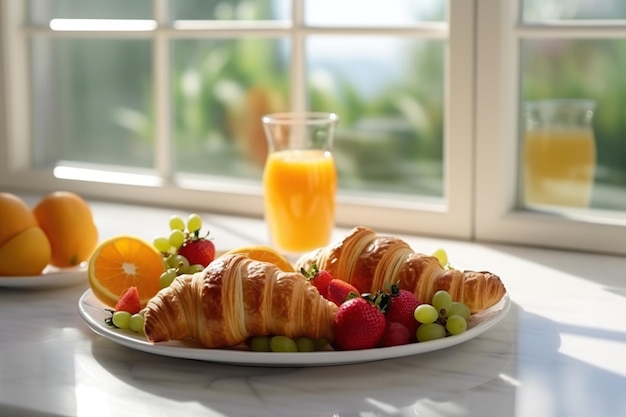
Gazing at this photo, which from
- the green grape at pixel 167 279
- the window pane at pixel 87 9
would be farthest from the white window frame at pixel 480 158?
the green grape at pixel 167 279

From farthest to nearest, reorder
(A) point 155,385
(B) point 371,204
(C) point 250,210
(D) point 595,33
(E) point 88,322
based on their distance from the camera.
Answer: (C) point 250,210 < (B) point 371,204 < (D) point 595,33 < (E) point 88,322 < (A) point 155,385

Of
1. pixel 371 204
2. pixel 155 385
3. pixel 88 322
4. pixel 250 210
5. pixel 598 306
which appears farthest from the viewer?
pixel 250 210

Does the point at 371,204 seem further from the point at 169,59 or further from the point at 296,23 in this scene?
the point at 169,59

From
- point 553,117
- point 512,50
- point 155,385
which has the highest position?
point 512,50

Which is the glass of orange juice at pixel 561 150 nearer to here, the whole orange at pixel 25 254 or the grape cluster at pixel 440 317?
the grape cluster at pixel 440 317

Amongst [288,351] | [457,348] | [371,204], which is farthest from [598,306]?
[371,204]

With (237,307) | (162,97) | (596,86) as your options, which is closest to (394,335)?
(237,307)
